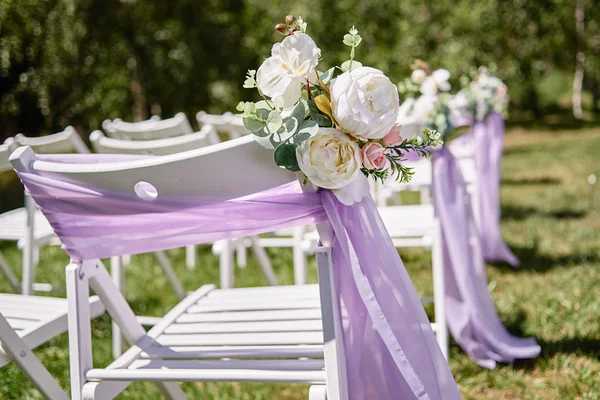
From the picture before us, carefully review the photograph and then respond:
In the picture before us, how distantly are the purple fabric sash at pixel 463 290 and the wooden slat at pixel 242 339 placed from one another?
1196mm

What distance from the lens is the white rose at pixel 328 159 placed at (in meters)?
1.25

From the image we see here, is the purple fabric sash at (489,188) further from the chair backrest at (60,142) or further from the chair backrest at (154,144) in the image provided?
the chair backrest at (60,142)

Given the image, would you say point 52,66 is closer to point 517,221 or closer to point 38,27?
point 38,27

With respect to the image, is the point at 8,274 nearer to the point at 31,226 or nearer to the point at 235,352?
the point at 31,226

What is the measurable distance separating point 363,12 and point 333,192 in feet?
46.8

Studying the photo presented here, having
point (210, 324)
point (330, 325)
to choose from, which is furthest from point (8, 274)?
point (330, 325)

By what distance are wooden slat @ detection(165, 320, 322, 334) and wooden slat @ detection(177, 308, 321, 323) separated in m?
0.03

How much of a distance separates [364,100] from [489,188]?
335cm

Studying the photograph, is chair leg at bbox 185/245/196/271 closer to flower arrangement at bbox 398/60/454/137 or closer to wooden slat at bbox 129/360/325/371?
flower arrangement at bbox 398/60/454/137

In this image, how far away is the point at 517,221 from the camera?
5.43m

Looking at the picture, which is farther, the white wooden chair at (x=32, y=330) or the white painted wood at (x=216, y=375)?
the white wooden chair at (x=32, y=330)

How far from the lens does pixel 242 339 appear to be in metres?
1.74

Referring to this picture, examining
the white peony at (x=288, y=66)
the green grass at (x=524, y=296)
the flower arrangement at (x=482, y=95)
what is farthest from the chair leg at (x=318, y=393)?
the flower arrangement at (x=482, y=95)

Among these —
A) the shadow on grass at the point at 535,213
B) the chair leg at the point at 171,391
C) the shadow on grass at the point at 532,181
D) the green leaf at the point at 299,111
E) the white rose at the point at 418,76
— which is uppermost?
the white rose at the point at 418,76
